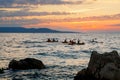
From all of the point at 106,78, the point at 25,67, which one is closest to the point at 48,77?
the point at 25,67

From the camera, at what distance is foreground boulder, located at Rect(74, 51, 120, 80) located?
88.6 feet

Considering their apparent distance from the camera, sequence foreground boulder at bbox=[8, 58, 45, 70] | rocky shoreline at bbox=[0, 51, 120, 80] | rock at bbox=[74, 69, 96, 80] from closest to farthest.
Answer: rocky shoreline at bbox=[0, 51, 120, 80] → rock at bbox=[74, 69, 96, 80] → foreground boulder at bbox=[8, 58, 45, 70]

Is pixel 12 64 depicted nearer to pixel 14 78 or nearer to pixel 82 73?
pixel 14 78

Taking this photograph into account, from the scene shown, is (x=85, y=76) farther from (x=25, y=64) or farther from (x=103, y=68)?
(x=25, y=64)

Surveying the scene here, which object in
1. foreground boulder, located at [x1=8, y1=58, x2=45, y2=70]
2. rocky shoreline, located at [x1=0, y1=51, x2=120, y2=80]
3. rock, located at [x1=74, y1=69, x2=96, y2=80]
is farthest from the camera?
foreground boulder, located at [x1=8, y1=58, x2=45, y2=70]

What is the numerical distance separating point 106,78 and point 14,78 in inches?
448

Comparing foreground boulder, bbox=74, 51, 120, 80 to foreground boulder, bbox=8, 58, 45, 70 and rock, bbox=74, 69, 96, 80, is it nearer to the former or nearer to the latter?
rock, bbox=74, 69, 96, 80

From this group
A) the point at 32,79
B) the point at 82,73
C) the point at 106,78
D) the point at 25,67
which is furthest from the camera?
the point at 25,67

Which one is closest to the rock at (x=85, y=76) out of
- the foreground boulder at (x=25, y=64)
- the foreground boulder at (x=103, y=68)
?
the foreground boulder at (x=103, y=68)

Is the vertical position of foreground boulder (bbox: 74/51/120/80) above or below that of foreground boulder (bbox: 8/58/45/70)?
above

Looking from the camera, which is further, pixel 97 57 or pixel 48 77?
pixel 48 77

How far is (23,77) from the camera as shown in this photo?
113 feet

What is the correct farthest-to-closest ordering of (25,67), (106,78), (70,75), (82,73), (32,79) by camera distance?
(25,67), (70,75), (32,79), (82,73), (106,78)

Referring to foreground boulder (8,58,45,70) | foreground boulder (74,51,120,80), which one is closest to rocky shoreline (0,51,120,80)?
foreground boulder (74,51,120,80)
